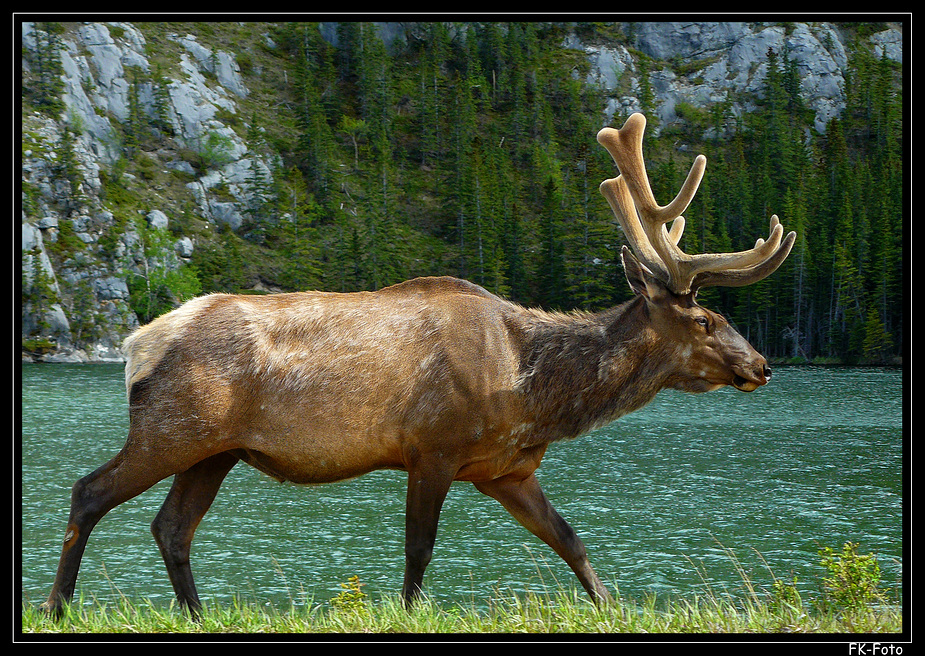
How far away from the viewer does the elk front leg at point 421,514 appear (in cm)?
673

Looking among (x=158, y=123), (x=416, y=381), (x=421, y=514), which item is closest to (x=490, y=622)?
(x=421, y=514)

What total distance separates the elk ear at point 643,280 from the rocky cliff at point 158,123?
76.5 meters

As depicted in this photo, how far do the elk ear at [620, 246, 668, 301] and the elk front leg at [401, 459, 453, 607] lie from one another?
2.00 metres

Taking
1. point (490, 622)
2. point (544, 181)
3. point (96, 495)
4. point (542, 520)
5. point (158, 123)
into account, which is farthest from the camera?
point (544, 181)

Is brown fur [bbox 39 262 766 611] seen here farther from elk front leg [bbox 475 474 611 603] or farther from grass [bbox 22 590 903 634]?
grass [bbox 22 590 903 634]

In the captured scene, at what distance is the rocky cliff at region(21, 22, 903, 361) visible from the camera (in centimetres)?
8725

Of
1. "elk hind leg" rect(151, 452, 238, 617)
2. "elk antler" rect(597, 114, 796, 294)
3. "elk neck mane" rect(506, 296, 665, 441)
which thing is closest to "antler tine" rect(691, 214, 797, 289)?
"elk antler" rect(597, 114, 796, 294)

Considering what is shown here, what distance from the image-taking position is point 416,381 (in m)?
6.84

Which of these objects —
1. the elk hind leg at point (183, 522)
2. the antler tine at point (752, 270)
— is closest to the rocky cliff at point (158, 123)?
the elk hind leg at point (183, 522)

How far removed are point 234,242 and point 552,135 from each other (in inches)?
2204

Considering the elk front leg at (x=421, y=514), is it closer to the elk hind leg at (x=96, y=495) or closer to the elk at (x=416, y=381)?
the elk at (x=416, y=381)

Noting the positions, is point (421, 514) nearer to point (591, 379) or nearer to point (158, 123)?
point (591, 379)

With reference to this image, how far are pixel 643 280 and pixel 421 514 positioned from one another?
2.39 m

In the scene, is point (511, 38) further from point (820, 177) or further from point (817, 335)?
point (817, 335)
